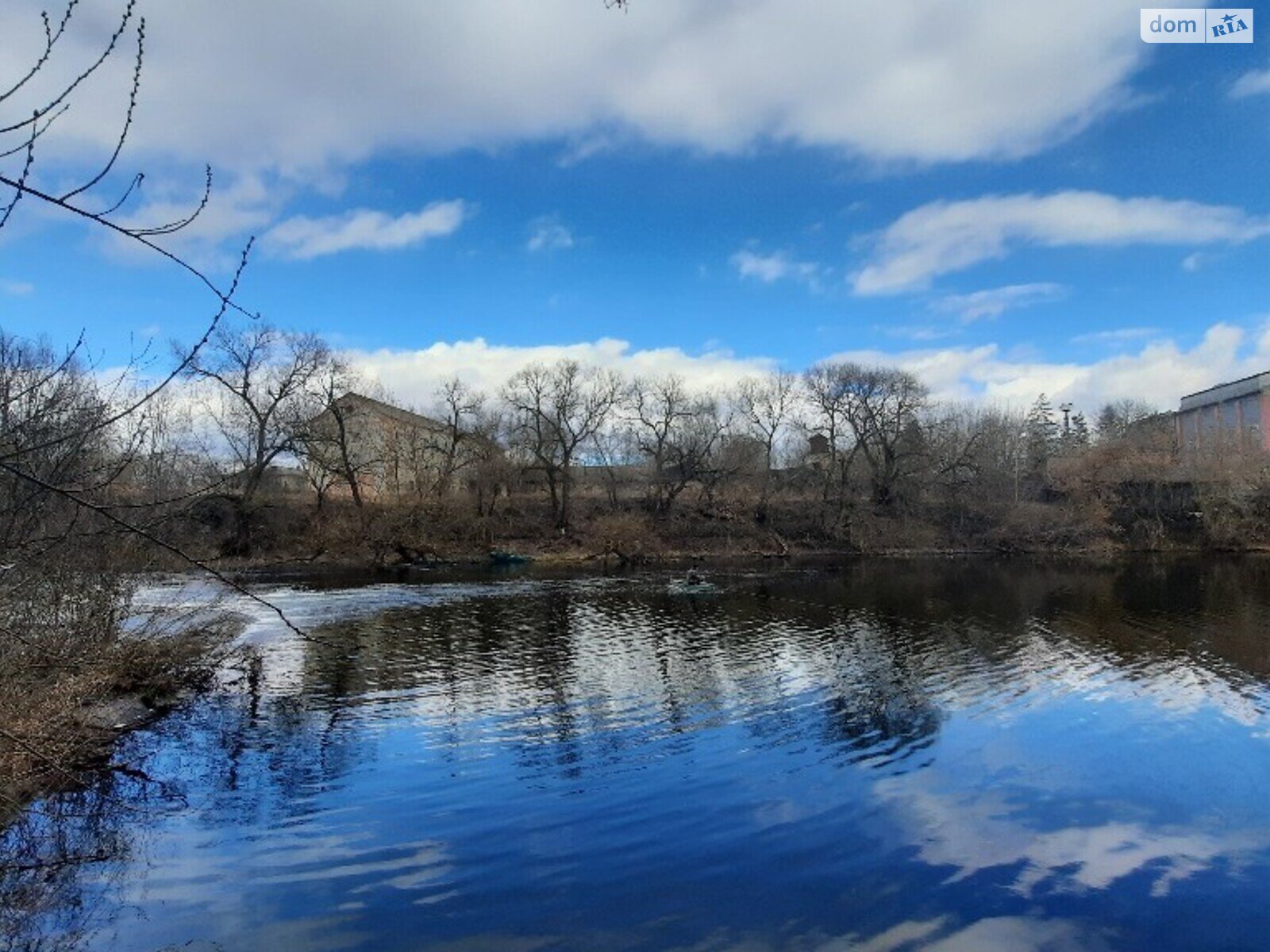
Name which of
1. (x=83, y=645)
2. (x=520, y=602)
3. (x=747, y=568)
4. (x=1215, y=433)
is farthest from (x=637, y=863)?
(x=1215, y=433)

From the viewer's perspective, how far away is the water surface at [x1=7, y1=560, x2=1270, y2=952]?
8367 mm

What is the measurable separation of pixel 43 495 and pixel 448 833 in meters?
5.93

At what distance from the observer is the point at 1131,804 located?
1140cm

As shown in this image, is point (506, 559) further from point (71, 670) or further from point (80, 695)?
point (71, 670)

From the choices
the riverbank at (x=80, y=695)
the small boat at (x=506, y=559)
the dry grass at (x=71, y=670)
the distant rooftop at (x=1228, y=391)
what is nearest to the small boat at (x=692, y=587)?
the small boat at (x=506, y=559)

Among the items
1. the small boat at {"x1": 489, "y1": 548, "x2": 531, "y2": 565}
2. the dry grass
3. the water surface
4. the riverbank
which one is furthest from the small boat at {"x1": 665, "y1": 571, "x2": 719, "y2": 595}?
the dry grass

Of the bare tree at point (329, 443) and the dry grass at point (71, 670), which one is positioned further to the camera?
the bare tree at point (329, 443)

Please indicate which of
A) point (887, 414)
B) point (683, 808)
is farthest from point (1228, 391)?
point (683, 808)

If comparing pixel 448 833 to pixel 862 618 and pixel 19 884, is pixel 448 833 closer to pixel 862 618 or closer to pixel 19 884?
pixel 19 884

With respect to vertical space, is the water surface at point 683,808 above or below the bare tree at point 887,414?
below

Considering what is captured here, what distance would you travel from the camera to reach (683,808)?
11227 mm

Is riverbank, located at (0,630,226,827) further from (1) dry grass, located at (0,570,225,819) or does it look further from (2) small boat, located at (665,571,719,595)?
(2) small boat, located at (665,571,719,595)

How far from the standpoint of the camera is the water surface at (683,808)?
27.5 ft

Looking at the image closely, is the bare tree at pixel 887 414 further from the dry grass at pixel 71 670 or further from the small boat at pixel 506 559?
the dry grass at pixel 71 670
